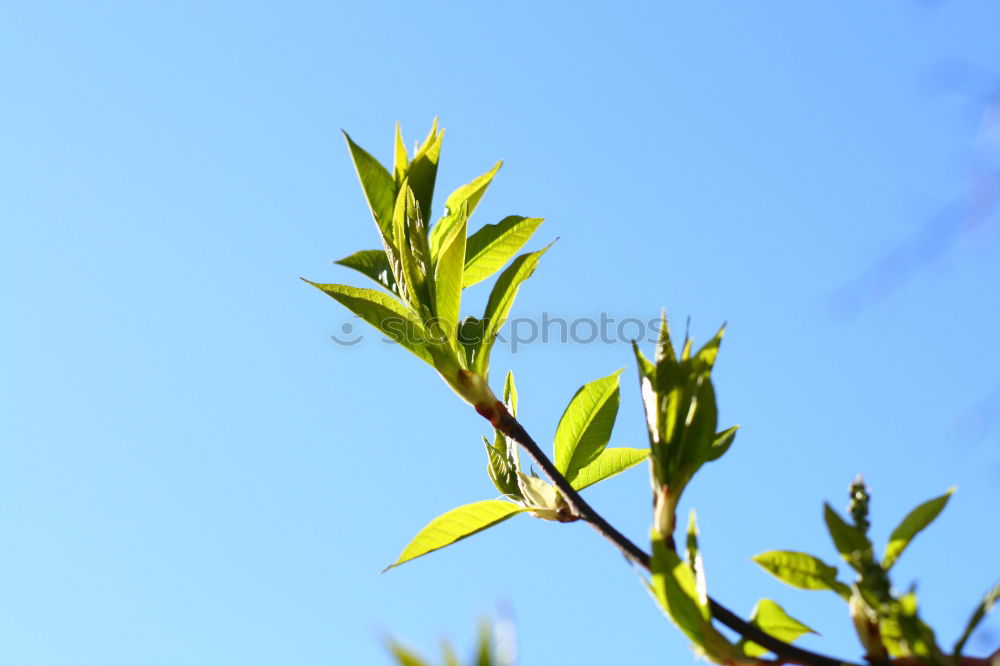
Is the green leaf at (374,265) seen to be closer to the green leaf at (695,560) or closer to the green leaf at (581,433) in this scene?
the green leaf at (581,433)

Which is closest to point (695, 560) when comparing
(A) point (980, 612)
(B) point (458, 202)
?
(A) point (980, 612)

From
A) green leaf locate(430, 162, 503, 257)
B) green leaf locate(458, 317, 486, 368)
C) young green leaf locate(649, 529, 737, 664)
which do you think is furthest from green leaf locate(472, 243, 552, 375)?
young green leaf locate(649, 529, 737, 664)

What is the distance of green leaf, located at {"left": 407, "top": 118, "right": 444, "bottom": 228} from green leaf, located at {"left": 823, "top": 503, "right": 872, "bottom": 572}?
2.95 ft

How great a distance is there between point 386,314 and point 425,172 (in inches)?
12.5

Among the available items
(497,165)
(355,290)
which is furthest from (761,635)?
(497,165)

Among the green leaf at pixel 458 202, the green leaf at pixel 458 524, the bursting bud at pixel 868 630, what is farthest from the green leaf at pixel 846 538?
the green leaf at pixel 458 202

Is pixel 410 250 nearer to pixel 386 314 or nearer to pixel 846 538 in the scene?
pixel 386 314

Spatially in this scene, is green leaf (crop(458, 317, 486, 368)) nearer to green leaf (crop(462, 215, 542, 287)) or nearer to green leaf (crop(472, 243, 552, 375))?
green leaf (crop(472, 243, 552, 375))

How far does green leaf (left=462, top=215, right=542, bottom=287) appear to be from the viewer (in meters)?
1.84

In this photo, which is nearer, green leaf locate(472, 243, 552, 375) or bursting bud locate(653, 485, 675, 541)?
bursting bud locate(653, 485, 675, 541)

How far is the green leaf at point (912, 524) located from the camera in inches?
47.2

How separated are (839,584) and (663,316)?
409mm

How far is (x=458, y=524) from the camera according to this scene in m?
1.49

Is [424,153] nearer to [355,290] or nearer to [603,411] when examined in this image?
[355,290]
